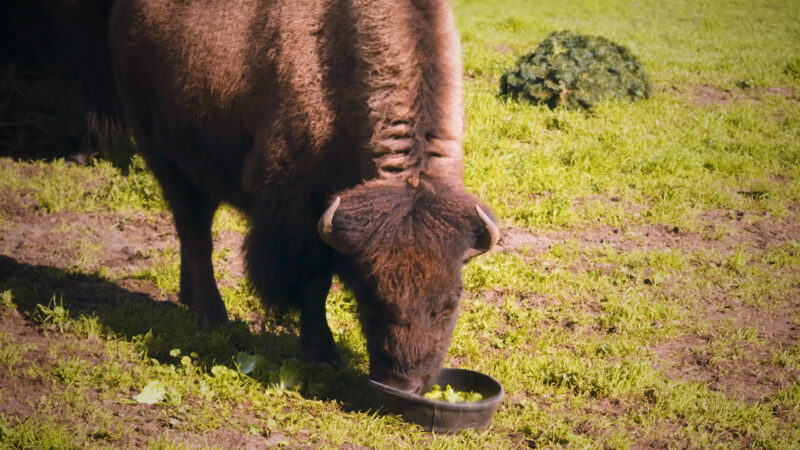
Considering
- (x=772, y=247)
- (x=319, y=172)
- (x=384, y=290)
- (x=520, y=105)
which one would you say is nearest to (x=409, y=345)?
(x=384, y=290)

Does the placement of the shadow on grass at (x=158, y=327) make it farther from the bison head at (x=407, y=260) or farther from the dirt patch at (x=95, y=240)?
the bison head at (x=407, y=260)

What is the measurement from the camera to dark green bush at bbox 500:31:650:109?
915 cm

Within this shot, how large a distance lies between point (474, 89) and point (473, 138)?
6.60 feet

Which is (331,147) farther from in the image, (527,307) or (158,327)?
(527,307)

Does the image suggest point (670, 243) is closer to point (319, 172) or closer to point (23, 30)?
point (319, 172)

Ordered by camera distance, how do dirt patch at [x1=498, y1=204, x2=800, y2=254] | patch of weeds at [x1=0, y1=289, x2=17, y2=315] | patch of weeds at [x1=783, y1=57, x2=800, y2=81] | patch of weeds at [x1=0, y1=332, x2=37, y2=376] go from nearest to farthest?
patch of weeds at [x1=0, y1=332, x2=37, y2=376]
patch of weeds at [x1=0, y1=289, x2=17, y2=315]
dirt patch at [x1=498, y1=204, x2=800, y2=254]
patch of weeds at [x1=783, y1=57, x2=800, y2=81]

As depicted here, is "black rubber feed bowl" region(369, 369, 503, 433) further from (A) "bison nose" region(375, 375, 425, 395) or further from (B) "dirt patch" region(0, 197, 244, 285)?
(B) "dirt patch" region(0, 197, 244, 285)

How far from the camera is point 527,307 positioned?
17.9 feet

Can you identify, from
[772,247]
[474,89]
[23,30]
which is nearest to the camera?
[772,247]

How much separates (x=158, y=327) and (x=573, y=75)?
20.8ft

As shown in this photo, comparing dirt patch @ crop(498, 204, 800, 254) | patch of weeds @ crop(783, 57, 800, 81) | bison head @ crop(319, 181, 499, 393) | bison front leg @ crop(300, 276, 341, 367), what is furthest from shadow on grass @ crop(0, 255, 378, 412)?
patch of weeds @ crop(783, 57, 800, 81)

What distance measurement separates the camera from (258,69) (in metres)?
→ 4.30

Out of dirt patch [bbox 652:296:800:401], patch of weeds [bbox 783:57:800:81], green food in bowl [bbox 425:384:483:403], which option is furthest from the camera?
patch of weeds [bbox 783:57:800:81]

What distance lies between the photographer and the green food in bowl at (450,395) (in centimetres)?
379
